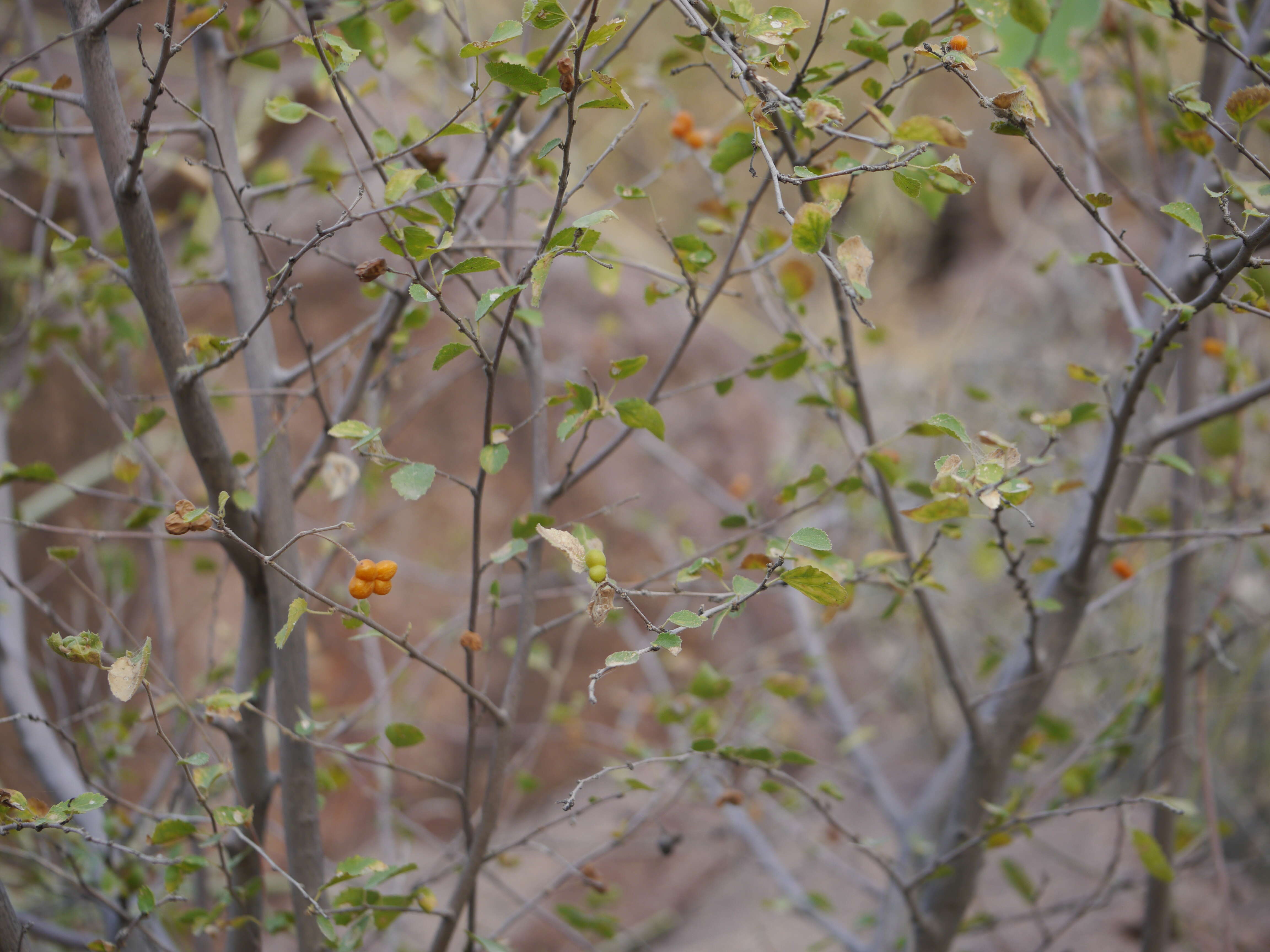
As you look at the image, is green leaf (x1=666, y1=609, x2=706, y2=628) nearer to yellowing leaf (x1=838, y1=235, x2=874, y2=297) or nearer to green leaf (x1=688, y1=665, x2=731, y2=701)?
yellowing leaf (x1=838, y1=235, x2=874, y2=297)

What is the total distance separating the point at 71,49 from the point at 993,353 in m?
3.20

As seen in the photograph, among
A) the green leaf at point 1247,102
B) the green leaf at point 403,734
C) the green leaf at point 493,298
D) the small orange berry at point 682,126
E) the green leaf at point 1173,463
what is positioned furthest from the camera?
the small orange berry at point 682,126

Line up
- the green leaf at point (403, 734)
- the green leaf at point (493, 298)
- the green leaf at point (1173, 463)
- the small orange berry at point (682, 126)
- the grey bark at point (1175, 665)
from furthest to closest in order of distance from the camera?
the grey bark at point (1175, 665) < the small orange berry at point (682, 126) < the green leaf at point (1173, 463) < the green leaf at point (403, 734) < the green leaf at point (493, 298)

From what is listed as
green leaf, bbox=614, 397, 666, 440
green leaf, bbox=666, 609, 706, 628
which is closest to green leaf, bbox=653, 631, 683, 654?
green leaf, bbox=666, 609, 706, 628

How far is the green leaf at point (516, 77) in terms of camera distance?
2.01ft

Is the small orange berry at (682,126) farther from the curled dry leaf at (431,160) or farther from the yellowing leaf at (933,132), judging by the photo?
the yellowing leaf at (933,132)

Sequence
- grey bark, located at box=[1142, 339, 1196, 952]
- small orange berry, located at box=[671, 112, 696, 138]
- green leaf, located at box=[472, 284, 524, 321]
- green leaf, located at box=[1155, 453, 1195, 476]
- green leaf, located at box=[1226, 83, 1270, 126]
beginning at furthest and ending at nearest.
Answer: grey bark, located at box=[1142, 339, 1196, 952], small orange berry, located at box=[671, 112, 696, 138], green leaf, located at box=[1155, 453, 1195, 476], green leaf, located at box=[1226, 83, 1270, 126], green leaf, located at box=[472, 284, 524, 321]

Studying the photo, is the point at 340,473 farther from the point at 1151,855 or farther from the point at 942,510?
the point at 1151,855

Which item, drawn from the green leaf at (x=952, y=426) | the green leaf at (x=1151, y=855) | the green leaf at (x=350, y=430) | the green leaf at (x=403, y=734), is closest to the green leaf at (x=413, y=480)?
the green leaf at (x=350, y=430)

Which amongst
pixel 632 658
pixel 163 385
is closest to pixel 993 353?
pixel 163 385

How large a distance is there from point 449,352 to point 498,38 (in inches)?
9.6

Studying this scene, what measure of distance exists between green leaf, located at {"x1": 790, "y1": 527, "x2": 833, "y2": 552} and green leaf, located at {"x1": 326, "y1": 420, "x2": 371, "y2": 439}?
35cm

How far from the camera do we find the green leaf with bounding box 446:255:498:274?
58 cm

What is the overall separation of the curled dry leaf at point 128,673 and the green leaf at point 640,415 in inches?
16.2
